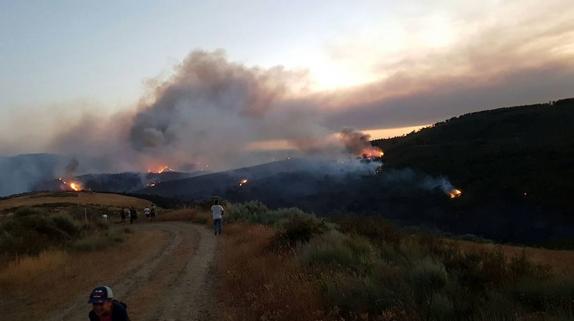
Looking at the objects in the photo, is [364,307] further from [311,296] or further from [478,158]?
[478,158]

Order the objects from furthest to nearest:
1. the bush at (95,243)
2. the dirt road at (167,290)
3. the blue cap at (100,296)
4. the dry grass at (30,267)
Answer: the bush at (95,243) < the dry grass at (30,267) < the dirt road at (167,290) < the blue cap at (100,296)

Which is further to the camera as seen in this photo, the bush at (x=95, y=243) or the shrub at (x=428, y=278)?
the bush at (x=95, y=243)

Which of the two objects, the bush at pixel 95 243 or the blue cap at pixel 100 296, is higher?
the blue cap at pixel 100 296

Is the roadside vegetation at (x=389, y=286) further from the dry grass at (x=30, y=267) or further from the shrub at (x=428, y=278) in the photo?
the dry grass at (x=30, y=267)

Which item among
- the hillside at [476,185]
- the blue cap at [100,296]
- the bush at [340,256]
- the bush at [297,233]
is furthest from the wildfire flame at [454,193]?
the blue cap at [100,296]

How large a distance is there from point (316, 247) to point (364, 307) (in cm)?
499

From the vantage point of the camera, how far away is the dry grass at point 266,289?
8.56 metres

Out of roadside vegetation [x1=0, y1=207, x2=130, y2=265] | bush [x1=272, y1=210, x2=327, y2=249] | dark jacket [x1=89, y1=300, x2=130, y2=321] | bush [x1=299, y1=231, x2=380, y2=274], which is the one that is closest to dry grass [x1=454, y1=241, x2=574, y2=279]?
bush [x1=299, y1=231, x2=380, y2=274]

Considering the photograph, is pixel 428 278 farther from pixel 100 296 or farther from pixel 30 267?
pixel 30 267

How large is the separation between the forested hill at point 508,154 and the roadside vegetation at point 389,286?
7562cm

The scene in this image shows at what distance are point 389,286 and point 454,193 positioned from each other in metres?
97.6

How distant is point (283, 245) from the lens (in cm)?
1636

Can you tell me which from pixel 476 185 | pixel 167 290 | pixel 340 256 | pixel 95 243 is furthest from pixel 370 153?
pixel 167 290

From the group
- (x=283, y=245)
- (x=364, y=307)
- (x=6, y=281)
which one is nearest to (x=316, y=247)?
(x=283, y=245)
